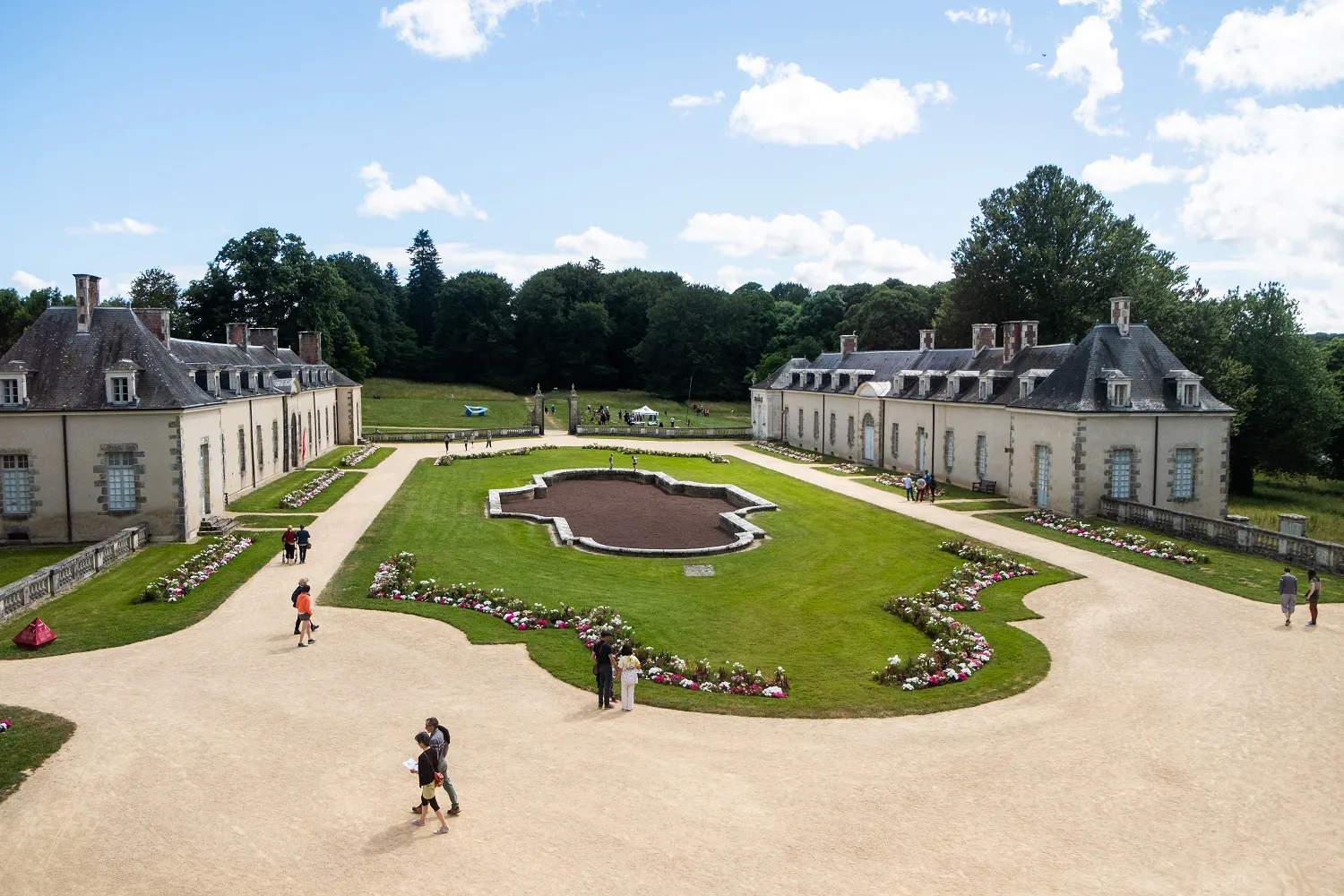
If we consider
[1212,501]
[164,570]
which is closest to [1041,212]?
[1212,501]

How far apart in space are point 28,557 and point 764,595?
63.9 feet

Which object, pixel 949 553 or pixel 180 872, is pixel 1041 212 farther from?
pixel 180 872

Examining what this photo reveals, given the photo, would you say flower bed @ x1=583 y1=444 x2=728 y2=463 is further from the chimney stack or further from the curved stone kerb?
the chimney stack

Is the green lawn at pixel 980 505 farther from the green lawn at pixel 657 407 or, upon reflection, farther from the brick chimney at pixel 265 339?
the brick chimney at pixel 265 339

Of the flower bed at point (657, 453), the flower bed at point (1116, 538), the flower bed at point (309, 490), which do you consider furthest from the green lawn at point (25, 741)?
the flower bed at point (657, 453)

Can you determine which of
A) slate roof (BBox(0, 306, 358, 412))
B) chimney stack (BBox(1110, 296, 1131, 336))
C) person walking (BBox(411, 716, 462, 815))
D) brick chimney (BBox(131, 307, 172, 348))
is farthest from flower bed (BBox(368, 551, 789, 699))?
chimney stack (BBox(1110, 296, 1131, 336))

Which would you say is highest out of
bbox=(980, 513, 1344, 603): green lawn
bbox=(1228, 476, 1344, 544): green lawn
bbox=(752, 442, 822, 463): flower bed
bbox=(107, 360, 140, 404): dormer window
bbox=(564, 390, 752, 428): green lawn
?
bbox=(107, 360, 140, 404): dormer window

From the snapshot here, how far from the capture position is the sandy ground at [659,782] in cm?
978

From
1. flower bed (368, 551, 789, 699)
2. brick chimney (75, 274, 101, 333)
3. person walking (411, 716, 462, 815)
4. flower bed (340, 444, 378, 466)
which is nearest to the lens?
person walking (411, 716, 462, 815)

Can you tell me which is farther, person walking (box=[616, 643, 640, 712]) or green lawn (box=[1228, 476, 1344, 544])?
green lawn (box=[1228, 476, 1344, 544])

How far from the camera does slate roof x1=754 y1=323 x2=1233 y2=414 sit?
31703 millimetres

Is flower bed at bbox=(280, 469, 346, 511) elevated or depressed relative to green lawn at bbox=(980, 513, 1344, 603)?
elevated

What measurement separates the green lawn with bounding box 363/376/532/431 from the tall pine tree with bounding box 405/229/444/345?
16320mm

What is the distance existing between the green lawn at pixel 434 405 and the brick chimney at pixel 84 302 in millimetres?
39469
